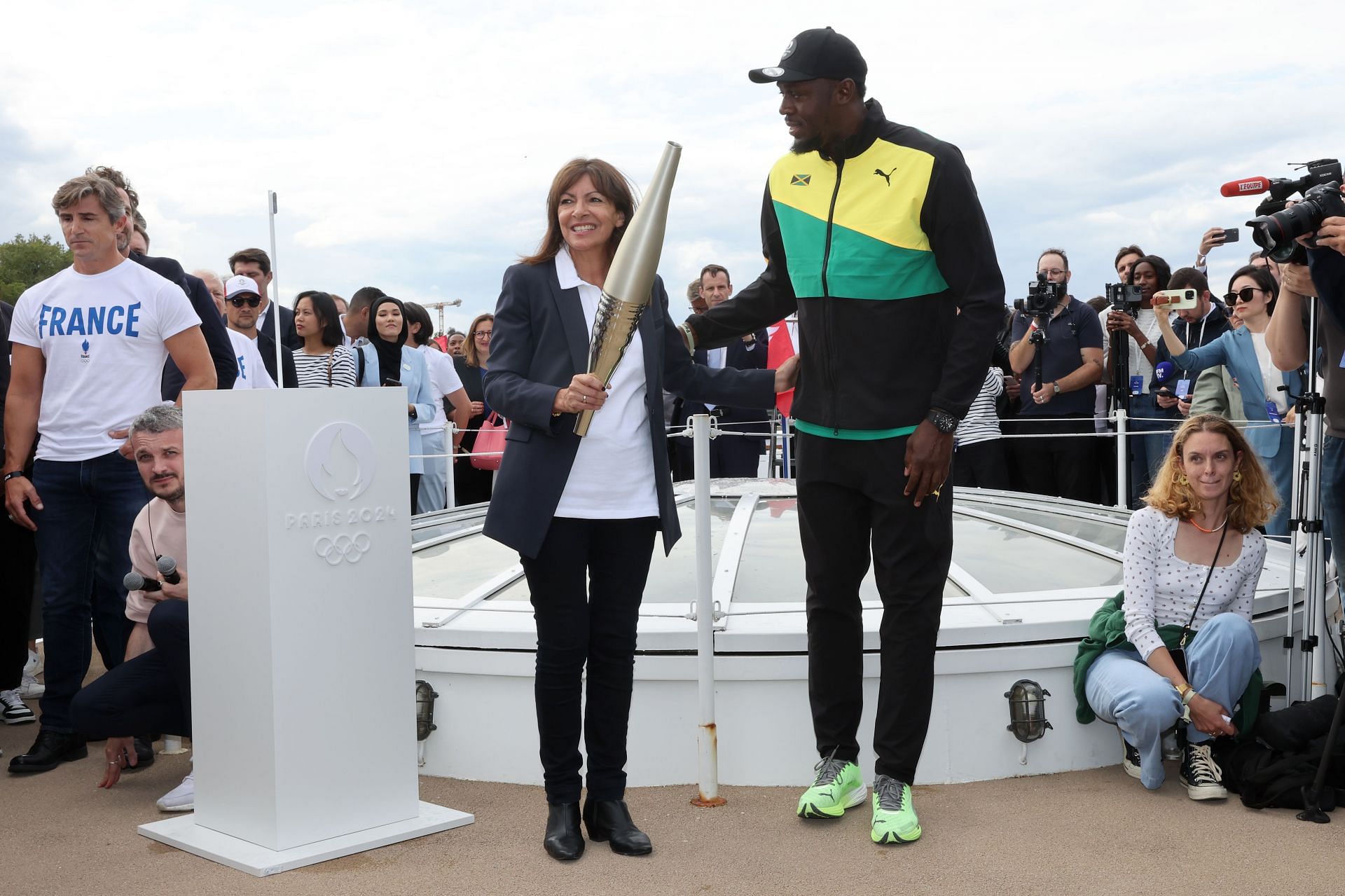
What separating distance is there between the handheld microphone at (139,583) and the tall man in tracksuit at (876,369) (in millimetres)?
1925

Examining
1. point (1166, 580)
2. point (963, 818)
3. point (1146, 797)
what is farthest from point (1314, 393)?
point (963, 818)

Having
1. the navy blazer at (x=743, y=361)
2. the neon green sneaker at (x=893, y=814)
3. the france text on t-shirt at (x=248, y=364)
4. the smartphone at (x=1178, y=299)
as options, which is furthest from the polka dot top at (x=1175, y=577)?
the france text on t-shirt at (x=248, y=364)

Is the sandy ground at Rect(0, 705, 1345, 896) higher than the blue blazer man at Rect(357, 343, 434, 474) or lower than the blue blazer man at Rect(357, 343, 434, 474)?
lower

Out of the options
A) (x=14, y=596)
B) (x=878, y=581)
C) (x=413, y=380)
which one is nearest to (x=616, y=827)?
(x=878, y=581)

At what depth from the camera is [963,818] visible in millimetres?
3553

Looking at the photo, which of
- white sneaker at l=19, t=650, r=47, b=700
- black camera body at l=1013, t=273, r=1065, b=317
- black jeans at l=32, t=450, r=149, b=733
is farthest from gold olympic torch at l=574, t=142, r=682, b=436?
black camera body at l=1013, t=273, r=1065, b=317

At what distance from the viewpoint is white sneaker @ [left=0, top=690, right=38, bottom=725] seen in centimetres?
500

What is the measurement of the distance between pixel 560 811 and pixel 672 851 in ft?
1.03

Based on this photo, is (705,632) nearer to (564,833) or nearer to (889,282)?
(564,833)

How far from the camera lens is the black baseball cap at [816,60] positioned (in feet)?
10.7

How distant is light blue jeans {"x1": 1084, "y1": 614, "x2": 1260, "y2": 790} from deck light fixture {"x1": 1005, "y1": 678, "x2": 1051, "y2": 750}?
20cm

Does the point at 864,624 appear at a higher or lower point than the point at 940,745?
higher

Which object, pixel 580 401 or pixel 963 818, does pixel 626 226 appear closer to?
pixel 580 401

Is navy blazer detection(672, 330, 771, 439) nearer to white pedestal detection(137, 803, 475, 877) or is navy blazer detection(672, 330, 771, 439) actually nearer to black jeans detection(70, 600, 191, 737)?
black jeans detection(70, 600, 191, 737)
